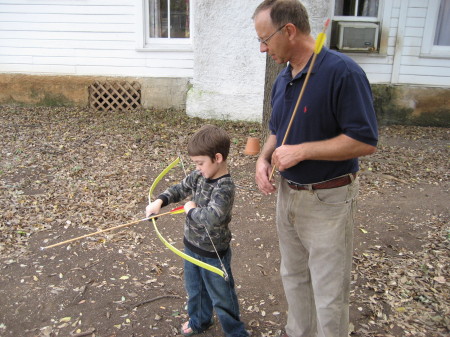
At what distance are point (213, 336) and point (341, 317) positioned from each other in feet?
3.06

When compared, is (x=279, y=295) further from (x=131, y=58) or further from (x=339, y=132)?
(x=131, y=58)

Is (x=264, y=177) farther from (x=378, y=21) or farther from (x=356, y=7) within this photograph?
(x=356, y=7)

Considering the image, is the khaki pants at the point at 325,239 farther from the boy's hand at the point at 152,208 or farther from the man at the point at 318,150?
the boy's hand at the point at 152,208

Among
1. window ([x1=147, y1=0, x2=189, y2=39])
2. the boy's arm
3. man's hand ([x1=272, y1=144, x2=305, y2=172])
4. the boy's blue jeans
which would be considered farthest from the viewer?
window ([x1=147, y1=0, x2=189, y2=39])

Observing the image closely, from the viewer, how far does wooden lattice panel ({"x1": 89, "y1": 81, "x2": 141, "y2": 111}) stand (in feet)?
30.3

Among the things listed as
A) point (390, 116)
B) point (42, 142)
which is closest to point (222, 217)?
point (42, 142)

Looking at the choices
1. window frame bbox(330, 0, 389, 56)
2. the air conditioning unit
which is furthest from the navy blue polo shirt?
window frame bbox(330, 0, 389, 56)

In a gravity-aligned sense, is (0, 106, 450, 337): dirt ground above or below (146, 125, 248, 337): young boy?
below

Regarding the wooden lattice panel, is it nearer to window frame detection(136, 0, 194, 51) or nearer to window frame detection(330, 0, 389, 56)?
window frame detection(136, 0, 194, 51)

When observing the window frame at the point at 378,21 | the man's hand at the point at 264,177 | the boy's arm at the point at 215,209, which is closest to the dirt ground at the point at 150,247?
the boy's arm at the point at 215,209

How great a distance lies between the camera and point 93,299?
316 cm

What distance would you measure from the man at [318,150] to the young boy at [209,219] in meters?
0.26

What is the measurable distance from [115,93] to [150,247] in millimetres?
6300

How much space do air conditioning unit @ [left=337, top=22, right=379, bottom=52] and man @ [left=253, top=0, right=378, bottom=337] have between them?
6514mm
